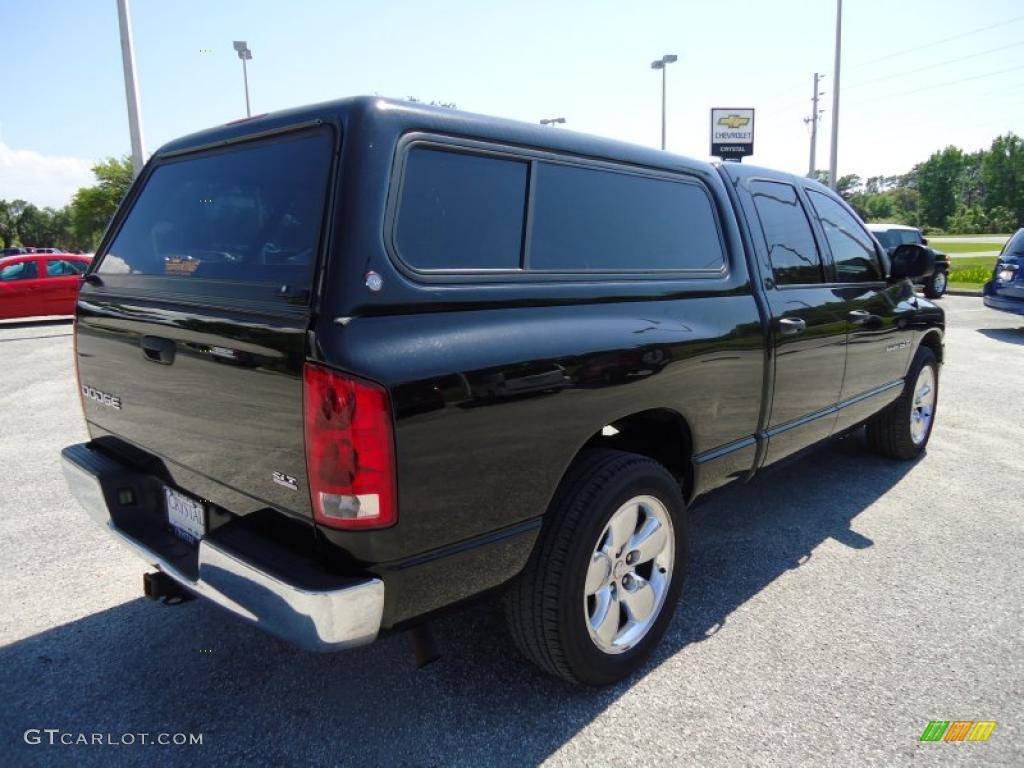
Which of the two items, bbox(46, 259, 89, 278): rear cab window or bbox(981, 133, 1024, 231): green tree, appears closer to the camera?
bbox(46, 259, 89, 278): rear cab window

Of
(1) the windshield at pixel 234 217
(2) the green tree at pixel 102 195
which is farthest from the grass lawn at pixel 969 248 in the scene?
(2) the green tree at pixel 102 195

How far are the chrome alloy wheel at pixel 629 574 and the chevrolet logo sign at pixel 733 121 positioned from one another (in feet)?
85.7

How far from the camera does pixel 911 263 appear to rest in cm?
431

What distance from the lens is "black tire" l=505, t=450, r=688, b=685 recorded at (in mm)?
2250

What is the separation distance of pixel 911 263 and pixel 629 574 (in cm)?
308

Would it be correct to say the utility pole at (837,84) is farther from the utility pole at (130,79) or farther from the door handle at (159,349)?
the door handle at (159,349)

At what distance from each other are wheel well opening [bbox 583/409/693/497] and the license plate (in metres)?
1.40

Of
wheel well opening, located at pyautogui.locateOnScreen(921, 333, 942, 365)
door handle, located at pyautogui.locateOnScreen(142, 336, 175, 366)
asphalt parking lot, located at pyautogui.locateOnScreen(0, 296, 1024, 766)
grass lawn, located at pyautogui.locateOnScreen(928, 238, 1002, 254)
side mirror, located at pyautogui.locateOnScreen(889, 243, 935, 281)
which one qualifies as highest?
grass lawn, located at pyautogui.locateOnScreen(928, 238, 1002, 254)

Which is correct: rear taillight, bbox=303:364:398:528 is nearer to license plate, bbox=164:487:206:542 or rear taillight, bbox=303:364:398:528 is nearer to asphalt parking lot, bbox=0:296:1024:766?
license plate, bbox=164:487:206:542

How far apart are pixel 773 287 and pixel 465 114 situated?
1828 mm

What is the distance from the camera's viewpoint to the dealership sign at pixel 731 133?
25.4 meters

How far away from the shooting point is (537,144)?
92.2 inches

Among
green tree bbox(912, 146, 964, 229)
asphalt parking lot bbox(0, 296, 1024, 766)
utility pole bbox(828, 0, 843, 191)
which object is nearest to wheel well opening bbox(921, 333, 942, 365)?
asphalt parking lot bbox(0, 296, 1024, 766)

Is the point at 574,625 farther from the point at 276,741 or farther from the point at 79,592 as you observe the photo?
the point at 79,592
